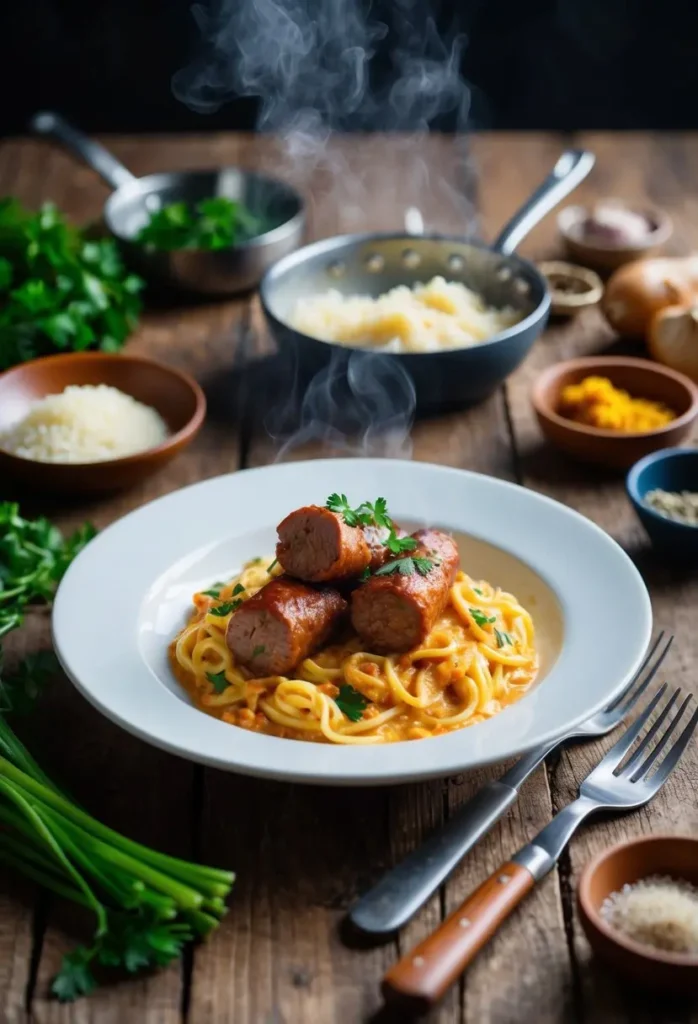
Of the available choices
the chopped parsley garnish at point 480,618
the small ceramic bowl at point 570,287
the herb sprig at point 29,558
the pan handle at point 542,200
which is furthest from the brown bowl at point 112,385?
the small ceramic bowl at point 570,287

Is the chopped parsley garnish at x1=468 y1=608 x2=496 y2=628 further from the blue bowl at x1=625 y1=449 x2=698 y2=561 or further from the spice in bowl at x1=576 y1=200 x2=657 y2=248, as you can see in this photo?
the spice in bowl at x1=576 y1=200 x2=657 y2=248

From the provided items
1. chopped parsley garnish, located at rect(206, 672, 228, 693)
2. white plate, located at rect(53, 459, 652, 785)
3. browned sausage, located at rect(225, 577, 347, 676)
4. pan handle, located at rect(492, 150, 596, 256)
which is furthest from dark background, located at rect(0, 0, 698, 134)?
chopped parsley garnish, located at rect(206, 672, 228, 693)

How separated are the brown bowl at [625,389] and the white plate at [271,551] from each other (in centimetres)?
73

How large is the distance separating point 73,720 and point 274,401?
1.86 meters

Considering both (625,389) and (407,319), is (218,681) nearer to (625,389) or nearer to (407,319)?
(407,319)

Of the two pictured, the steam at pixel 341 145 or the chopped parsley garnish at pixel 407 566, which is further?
the steam at pixel 341 145

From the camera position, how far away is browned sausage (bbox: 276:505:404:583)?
296cm

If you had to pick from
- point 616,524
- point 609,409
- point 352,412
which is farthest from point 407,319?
point 616,524

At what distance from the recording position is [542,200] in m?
5.17

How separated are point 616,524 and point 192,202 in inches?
112

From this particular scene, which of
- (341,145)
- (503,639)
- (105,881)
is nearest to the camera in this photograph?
(105,881)

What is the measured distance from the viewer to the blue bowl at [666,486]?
3.67 metres

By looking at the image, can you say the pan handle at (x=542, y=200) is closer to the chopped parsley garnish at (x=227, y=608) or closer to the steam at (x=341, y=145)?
the steam at (x=341, y=145)

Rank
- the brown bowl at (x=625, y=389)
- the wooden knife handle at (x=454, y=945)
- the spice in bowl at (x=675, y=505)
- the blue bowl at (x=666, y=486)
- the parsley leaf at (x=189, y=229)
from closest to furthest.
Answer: the wooden knife handle at (x=454, y=945) < the blue bowl at (x=666, y=486) < the spice in bowl at (x=675, y=505) < the brown bowl at (x=625, y=389) < the parsley leaf at (x=189, y=229)
